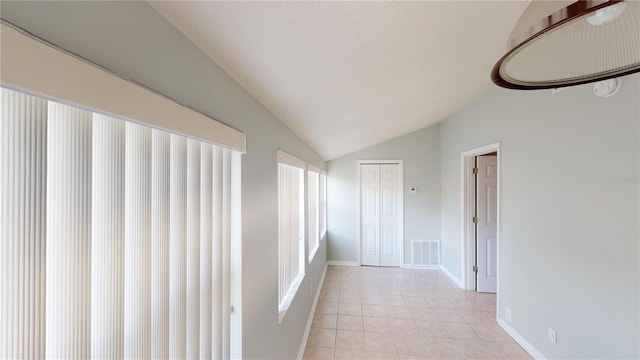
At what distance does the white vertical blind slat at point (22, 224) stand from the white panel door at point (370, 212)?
482cm

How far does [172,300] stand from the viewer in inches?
29.8

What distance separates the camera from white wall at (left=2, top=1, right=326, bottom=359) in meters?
0.45

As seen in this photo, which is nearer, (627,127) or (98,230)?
(98,230)

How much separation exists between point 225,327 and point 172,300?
15.6 inches

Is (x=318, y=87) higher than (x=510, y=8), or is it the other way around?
(x=510, y=8)

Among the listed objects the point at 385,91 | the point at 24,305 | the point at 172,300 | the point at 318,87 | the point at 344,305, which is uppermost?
the point at 385,91

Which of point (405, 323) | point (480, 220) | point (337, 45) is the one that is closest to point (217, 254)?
point (337, 45)

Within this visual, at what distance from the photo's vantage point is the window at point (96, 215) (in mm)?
392

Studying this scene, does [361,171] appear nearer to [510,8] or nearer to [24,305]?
[510,8]

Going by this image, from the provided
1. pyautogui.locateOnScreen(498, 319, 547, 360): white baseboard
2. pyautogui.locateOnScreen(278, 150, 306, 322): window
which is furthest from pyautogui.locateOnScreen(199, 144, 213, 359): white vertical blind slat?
pyautogui.locateOnScreen(498, 319, 547, 360): white baseboard

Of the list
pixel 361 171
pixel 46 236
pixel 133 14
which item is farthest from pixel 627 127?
pixel 361 171

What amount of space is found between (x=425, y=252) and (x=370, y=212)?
1260 millimetres

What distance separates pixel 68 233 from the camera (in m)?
0.48

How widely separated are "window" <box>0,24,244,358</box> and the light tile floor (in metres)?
2.15
